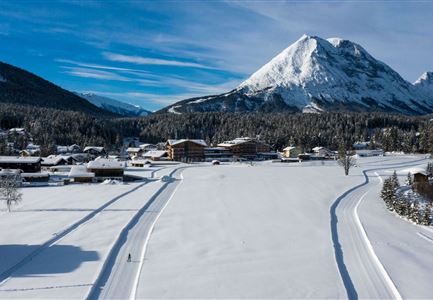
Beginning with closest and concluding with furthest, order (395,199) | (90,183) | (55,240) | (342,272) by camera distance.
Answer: (342,272) → (55,240) → (395,199) → (90,183)

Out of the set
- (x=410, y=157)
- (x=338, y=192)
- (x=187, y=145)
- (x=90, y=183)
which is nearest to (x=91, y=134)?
(x=187, y=145)

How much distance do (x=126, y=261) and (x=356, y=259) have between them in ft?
44.5

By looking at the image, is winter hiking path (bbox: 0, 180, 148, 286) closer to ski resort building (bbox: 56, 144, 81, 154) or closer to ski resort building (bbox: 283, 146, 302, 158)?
ski resort building (bbox: 283, 146, 302, 158)

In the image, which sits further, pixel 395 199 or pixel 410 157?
pixel 410 157

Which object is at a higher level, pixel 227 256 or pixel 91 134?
pixel 91 134

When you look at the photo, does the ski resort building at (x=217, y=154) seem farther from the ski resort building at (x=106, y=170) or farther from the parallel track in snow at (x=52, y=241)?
the parallel track in snow at (x=52, y=241)

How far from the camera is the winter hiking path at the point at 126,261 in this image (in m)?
19.1

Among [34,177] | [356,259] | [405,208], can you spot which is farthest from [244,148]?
[356,259]

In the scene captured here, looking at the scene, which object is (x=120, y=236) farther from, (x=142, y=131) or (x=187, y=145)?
(x=142, y=131)

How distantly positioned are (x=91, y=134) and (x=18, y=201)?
10751cm

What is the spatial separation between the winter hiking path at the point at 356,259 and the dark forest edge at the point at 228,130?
74224 mm

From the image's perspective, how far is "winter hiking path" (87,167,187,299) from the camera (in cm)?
1907

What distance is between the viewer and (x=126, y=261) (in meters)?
23.3

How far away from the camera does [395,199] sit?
43.9 meters
